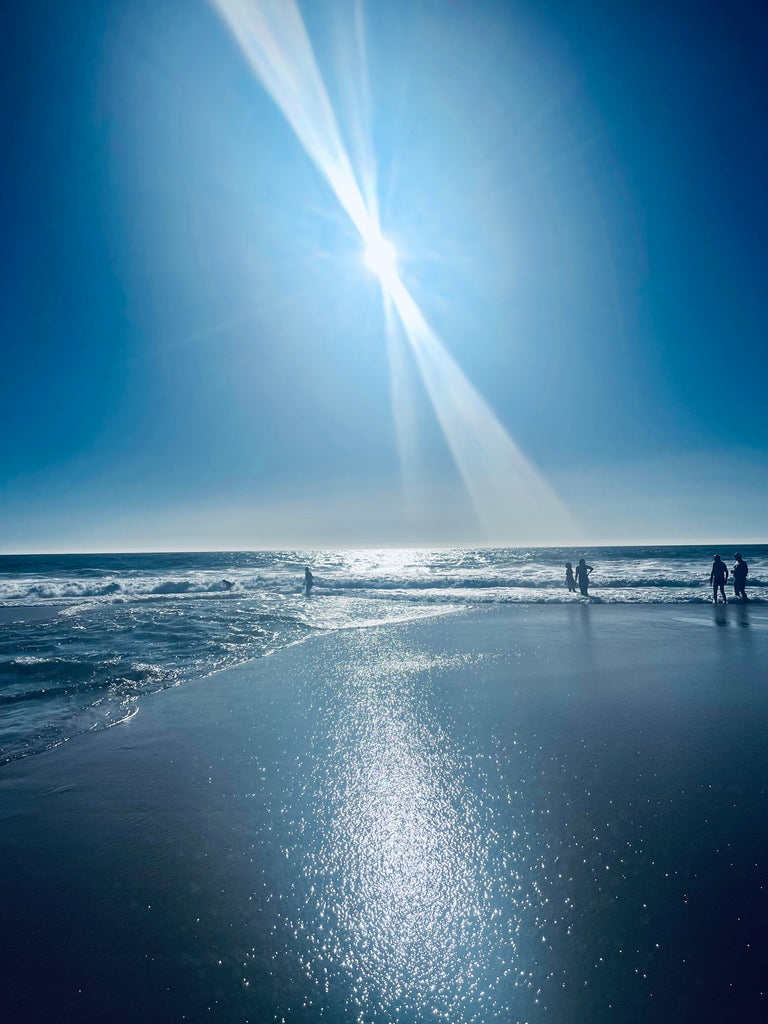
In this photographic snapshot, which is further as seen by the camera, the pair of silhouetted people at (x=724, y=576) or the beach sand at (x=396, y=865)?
the pair of silhouetted people at (x=724, y=576)

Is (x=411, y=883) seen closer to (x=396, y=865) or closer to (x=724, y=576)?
(x=396, y=865)

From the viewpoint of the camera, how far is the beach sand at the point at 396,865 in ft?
8.26

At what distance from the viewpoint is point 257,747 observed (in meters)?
5.72

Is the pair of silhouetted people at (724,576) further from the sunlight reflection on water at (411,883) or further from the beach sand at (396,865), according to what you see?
the sunlight reflection on water at (411,883)

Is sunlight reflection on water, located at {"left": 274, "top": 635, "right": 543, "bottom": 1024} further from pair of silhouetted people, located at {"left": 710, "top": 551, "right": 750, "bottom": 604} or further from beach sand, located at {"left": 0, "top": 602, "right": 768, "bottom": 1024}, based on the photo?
pair of silhouetted people, located at {"left": 710, "top": 551, "right": 750, "bottom": 604}

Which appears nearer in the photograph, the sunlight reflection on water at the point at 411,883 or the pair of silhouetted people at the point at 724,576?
the sunlight reflection on water at the point at 411,883

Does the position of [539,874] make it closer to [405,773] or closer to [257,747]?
[405,773]

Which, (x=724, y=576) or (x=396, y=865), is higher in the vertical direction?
(x=724, y=576)

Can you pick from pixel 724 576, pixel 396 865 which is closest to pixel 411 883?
pixel 396 865

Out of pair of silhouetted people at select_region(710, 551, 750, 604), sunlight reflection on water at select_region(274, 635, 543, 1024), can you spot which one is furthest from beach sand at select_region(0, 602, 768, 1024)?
pair of silhouetted people at select_region(710, 551, 750, 604)

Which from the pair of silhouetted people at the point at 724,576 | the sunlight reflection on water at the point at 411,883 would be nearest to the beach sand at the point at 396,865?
the sunlight reflection on water at the point at 411,883

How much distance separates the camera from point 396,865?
3.49 m

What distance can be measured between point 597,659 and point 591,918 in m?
7.88

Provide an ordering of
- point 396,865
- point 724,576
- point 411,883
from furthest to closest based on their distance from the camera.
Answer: point 724,576
point 396,865
point 411,883
